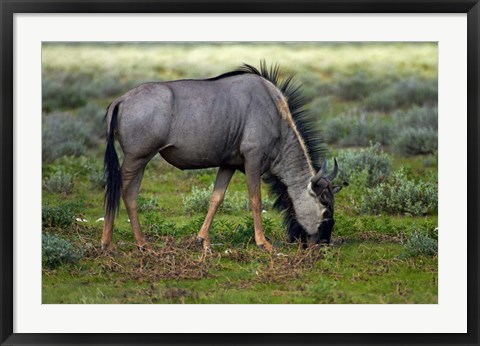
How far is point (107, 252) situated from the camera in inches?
374

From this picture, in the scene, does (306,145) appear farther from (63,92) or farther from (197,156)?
(63,92)

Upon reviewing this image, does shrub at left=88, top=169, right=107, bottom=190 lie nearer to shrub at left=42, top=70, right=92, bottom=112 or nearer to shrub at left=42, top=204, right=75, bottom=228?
shrub at left=42, top=204, right=75, bottom=228

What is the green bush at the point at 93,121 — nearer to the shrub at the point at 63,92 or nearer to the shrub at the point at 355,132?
the shrub at the point at 63,92

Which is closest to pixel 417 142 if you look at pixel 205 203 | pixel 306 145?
pixel 205 203

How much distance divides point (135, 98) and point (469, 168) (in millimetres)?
3728

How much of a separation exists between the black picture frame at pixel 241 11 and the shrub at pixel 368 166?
17.8ft

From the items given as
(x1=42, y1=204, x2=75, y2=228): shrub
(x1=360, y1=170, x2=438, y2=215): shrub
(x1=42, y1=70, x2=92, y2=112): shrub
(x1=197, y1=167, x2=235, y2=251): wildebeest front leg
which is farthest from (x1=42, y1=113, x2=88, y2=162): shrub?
(x1=197, y1=167, x2=235, y2=251): wildebeest front leg

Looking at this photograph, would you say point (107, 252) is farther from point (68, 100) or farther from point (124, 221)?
point (68, 100)

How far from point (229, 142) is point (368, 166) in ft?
14.9

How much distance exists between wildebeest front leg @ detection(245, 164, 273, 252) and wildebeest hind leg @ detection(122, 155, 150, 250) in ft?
4.02

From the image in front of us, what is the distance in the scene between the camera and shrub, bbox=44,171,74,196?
13.4 meters

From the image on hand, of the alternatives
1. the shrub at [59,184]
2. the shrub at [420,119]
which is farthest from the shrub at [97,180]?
the shrub at [420,119]

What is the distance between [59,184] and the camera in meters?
13.5

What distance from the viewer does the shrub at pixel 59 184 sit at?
13418 mm
